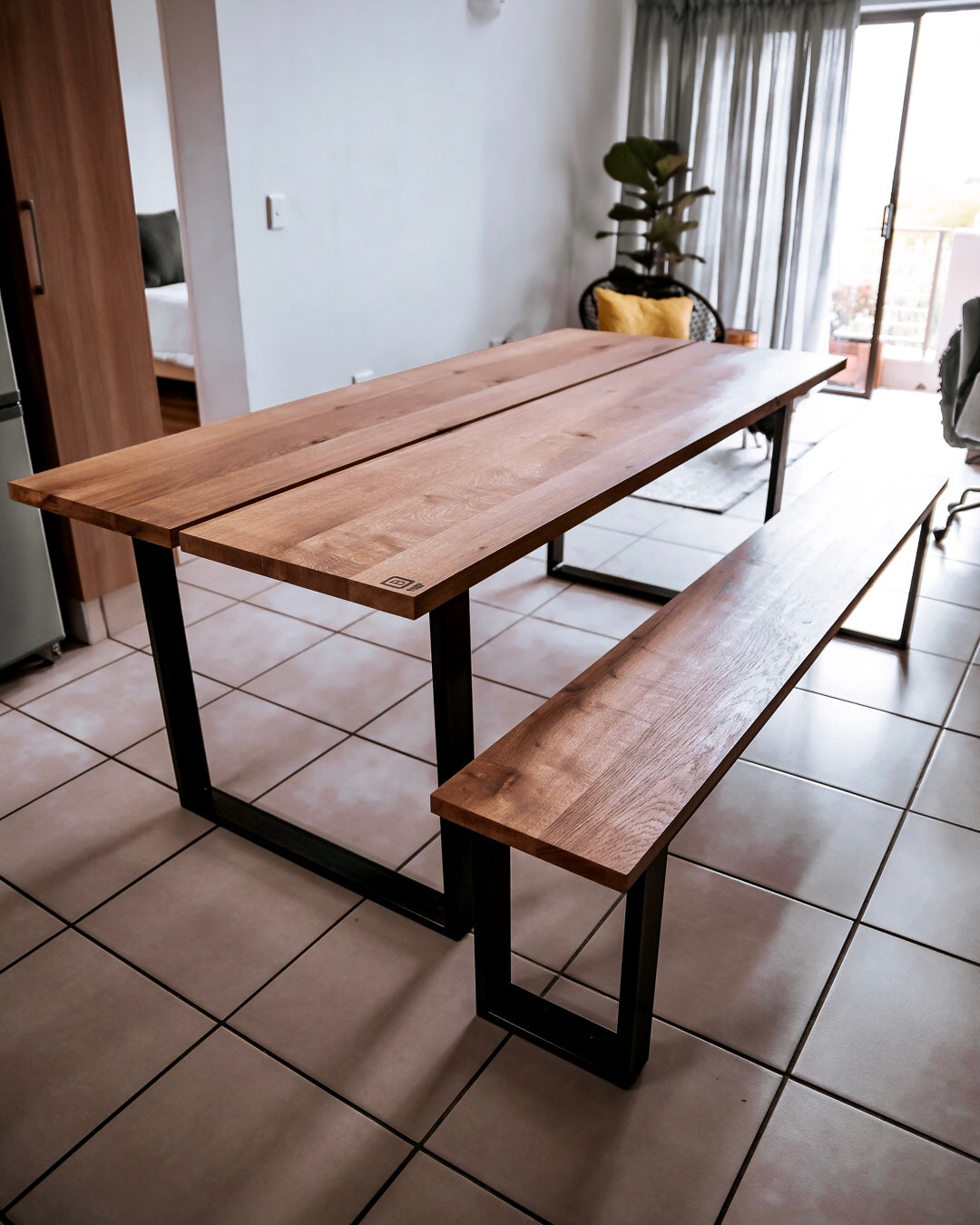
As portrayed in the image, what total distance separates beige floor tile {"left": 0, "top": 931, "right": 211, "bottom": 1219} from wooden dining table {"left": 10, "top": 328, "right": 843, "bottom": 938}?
0.41 meters

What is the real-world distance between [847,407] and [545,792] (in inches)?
189

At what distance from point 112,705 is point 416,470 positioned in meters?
1.17

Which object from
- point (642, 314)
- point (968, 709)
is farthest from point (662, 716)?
point (642, 314)

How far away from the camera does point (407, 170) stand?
162 inches

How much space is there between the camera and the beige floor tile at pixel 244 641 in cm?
273

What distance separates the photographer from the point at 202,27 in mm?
3158

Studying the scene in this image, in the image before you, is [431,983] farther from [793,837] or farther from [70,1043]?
[793,837]

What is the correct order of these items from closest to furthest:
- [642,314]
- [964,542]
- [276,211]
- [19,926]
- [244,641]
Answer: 1. [19,926]
2. [244,641]
3. [276,211]
4. [964,542]
5. [642,314]

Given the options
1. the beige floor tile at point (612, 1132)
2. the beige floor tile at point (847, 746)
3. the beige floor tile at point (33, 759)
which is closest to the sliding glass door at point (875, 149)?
the beige floor tile at point (847, 746)

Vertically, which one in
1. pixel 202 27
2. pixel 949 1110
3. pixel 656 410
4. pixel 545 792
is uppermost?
pixel 202 27

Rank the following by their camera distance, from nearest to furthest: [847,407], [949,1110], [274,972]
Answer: [949,1110], [274,972], [847,407]

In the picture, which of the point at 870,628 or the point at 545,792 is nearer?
the point at 545,792

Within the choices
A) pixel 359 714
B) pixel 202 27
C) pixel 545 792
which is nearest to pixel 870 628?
pixel 359 714

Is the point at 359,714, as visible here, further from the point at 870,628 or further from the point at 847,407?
the point at 847,407
